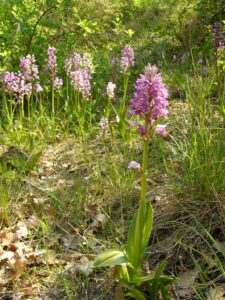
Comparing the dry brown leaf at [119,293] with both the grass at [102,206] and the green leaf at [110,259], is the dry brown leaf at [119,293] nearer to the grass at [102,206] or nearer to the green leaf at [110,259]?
the grass at [102,206]

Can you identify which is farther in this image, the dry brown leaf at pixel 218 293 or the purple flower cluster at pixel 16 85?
the purple flower cluster at pixel 16 85

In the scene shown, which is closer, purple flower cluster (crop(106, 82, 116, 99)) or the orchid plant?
the orchid plant

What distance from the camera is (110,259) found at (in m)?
2.05

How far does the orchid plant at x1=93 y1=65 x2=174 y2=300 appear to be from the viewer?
1901 millimetres

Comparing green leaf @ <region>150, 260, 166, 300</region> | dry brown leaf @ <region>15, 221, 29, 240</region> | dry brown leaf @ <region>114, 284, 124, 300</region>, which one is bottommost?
dry brown leaf @ <region>114, 284, 124, 300</region>

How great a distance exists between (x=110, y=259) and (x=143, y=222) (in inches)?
8.7

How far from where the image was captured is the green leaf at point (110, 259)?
2021 mm

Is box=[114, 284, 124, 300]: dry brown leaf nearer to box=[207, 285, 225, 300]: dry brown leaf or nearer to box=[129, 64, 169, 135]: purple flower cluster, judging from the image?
box=[207, 285, 225, 300]: dry brown leaf

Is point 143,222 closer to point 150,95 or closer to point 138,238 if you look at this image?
point 138,238

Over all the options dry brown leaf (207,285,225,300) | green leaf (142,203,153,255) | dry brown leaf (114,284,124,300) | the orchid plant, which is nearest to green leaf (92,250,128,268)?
the orchid plant

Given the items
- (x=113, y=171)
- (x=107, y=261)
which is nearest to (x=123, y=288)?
(x=107, y=261)

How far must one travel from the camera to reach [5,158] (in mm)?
3732

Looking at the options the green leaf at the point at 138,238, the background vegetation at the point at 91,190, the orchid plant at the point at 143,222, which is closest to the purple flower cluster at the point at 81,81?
the background vegetation at the point at 91,190

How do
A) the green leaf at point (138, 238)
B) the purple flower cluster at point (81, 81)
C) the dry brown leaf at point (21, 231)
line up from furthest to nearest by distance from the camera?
1. the purple flower cluster at point (81, 81)
2. the dry brown leaf at point (21, 231)
3. the green leaf at point (138, 238)
